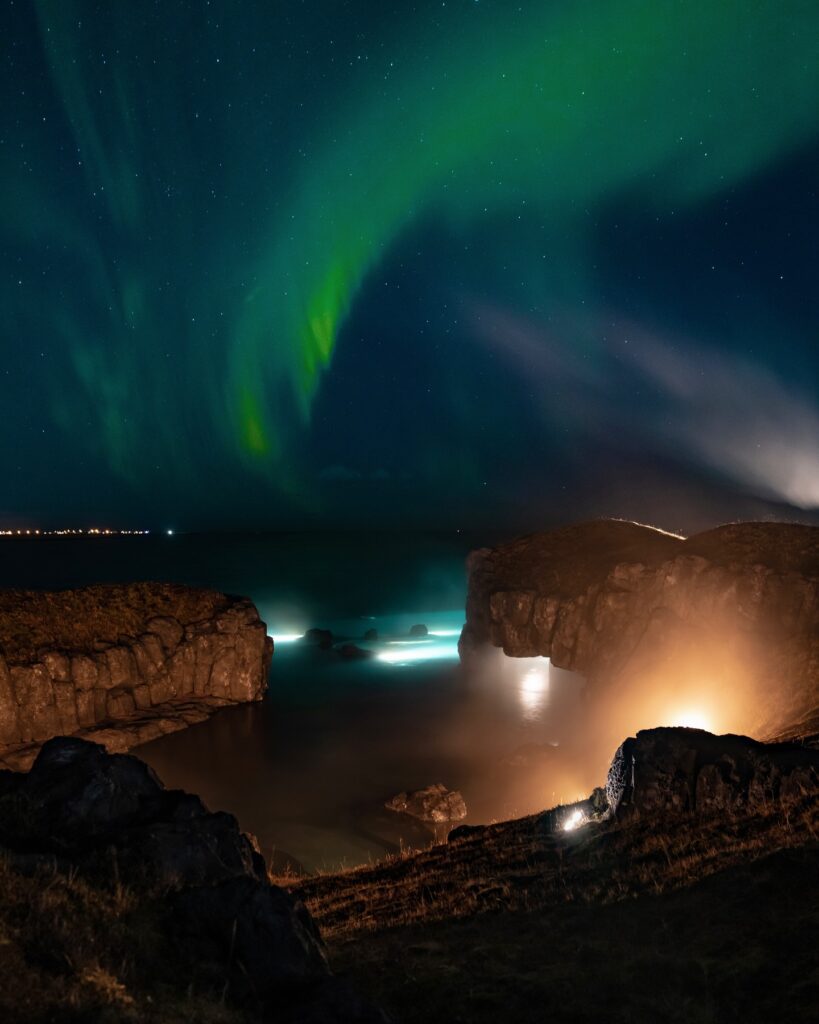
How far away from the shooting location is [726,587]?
33.6 m

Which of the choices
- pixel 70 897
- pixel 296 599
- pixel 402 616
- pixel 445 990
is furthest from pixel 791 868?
pixel 296 599

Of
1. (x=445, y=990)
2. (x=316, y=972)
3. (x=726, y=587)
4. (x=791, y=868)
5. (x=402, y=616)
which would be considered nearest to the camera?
(x=316, y=972)

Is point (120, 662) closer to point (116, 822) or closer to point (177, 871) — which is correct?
point (116, 822)

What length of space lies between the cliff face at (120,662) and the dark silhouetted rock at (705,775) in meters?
26.0

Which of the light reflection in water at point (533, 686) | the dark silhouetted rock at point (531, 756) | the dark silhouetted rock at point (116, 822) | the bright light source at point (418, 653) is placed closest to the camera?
the dark silhouetted rock at point (116, 822)

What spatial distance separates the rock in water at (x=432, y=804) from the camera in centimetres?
2594

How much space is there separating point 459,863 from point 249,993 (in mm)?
9063

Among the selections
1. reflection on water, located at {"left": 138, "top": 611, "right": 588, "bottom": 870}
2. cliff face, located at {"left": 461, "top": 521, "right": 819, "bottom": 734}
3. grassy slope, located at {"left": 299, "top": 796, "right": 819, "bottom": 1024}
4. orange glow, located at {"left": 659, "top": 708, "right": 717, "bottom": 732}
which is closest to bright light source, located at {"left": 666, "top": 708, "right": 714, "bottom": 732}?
orange glow, located at {"left": 659, "top": 708, "right": 717, "bottom": 732}

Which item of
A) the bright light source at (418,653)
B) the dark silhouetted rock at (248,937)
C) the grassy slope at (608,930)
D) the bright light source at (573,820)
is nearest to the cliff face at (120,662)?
the bright light source at (418,653)

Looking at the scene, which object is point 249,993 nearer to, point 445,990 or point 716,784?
point 445,990

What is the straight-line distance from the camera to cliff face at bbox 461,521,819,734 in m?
29.3

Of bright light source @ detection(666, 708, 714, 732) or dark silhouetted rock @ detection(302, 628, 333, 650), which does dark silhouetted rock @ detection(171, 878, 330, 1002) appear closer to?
bright light source @ detection(666, 708, 714, 732)

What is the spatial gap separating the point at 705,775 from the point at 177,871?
11573 millimetres

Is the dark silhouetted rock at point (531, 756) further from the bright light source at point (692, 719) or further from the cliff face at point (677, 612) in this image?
the bright light source at point (692, 719)
